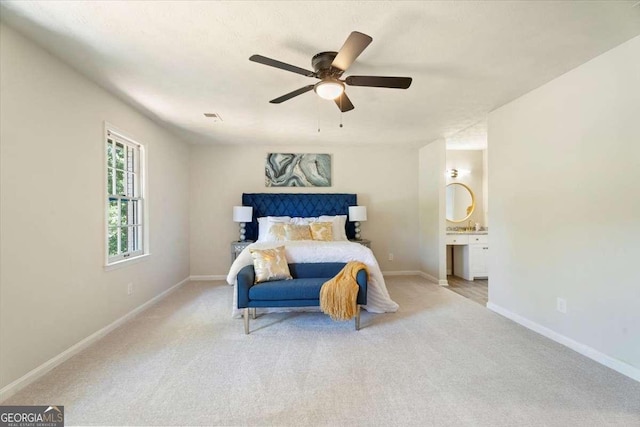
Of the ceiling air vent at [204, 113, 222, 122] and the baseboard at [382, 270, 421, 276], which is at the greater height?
the ceiling air vent at [204, 113, 222, 122]

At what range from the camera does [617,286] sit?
2.27 metres

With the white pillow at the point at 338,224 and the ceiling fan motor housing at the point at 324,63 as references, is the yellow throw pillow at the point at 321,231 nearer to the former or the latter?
the white pillow at the point at 338,224

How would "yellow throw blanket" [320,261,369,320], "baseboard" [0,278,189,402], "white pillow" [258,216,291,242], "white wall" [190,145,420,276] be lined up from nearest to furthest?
1. "baseboard" [0,278,189,402]
2. "yellow throw blanket" [320,261,369,320]
3. "white pillow" [258,216,291,242]
4. "white wall" [190,145,420,276]

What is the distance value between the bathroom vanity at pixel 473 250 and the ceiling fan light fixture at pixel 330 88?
3895 mm

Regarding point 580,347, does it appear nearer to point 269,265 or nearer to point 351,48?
point 269,265

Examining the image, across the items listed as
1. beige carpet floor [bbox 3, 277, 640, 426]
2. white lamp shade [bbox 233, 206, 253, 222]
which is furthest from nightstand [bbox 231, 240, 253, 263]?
beige carpet floor [bbox 3, 277, 640, 426]

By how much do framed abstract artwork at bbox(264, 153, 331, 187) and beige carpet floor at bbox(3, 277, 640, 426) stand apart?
292 centimetres

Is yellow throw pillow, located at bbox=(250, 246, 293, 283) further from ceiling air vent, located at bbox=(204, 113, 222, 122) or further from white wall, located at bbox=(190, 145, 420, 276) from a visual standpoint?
white wall, located at bbox=(190, 145, 420, 276)

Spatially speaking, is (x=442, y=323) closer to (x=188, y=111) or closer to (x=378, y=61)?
(x=378, y=61)

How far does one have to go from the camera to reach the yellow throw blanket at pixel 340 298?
2.97 metres

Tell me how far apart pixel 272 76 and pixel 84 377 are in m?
2.88

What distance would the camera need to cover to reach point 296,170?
555 cm

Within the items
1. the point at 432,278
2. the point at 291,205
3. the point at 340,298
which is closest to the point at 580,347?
the point at 340,298

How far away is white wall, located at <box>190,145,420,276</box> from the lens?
5.46m
